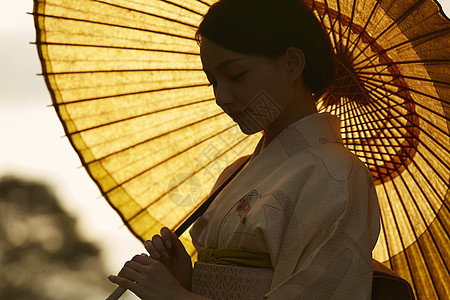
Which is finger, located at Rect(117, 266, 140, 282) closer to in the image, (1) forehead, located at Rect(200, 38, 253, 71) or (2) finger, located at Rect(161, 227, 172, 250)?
(2) finger, located at Rect(161, 227, 172, 250)

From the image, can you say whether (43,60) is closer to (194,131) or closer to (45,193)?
(194,131)

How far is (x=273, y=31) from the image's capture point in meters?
1.36

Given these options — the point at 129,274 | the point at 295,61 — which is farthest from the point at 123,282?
the point at 295,61

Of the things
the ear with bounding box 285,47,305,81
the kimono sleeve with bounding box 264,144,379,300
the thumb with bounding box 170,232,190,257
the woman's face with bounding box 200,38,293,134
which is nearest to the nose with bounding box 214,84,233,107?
the woman's face with bounding box 200,38,293,134

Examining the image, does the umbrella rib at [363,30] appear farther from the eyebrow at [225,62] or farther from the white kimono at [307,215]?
the eyebrow at [225,62]

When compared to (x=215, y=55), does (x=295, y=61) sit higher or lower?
lower

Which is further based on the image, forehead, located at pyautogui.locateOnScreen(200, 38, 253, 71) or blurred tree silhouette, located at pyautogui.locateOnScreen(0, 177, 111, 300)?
blurred tree silhouette, located at pyautogui.locateOnScreen(0, 177, 111, 300)

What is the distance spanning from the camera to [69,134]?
5.96 feet

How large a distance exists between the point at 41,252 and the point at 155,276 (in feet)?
39.5

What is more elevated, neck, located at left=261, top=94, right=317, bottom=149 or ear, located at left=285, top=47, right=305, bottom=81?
ear, located at left=285, top=47, right=305, bottom=81

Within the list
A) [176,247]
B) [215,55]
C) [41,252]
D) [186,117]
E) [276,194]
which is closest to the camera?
[276,194]

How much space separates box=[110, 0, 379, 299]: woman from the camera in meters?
1.14

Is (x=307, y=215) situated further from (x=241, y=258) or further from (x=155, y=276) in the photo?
(x=155, y=276)

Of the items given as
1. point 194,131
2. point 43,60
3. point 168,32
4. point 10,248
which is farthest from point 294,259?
point 10,248
